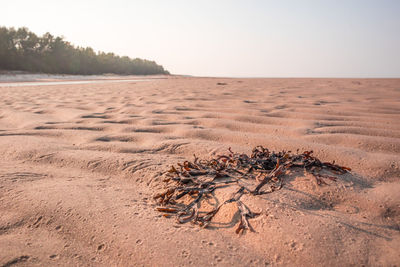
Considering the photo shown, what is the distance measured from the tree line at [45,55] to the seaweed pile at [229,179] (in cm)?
2296

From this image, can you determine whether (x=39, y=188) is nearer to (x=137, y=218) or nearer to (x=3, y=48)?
(x=137, y=218)

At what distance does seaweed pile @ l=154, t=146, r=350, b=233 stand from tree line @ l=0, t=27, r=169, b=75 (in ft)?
75.3

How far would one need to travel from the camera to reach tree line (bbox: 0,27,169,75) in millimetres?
19828

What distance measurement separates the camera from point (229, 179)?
128 cm

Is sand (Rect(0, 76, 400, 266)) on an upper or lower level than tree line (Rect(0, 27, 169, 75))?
lower

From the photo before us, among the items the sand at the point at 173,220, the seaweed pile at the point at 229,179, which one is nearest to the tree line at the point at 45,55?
the sand at the point at 173,220

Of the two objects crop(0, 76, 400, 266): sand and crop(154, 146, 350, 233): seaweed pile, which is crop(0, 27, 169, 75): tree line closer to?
crop(0, 76, 400, 266): sand

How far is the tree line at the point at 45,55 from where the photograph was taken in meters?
19.8

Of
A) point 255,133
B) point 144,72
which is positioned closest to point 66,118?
point 255,133

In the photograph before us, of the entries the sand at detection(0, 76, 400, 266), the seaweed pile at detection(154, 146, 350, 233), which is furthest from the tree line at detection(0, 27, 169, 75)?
the seaweed pile at detection(154, 146, 350, 233)

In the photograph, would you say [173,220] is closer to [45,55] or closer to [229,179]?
[229,179]

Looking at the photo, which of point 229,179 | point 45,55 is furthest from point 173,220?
point 45,55

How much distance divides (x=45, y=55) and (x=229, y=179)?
24495mm

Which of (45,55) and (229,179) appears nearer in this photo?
(229,179)
